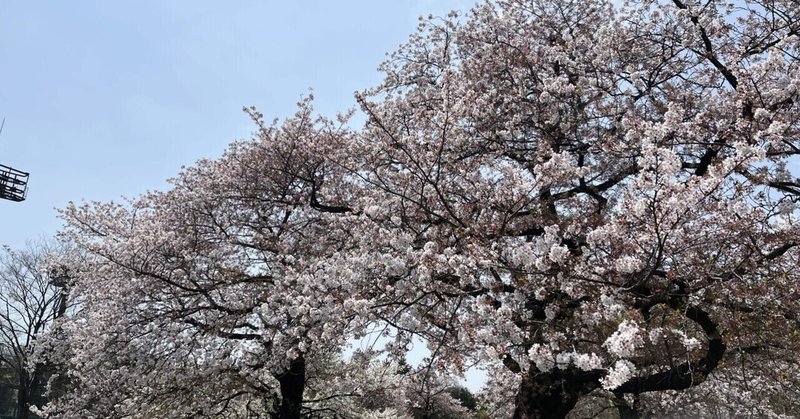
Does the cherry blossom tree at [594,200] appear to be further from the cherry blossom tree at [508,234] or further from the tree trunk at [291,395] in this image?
the tree trunk at [291,395]

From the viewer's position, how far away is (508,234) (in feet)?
25.0

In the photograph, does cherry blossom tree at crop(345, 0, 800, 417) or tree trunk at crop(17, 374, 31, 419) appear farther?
tree trunk at crop(17, 374, 31, 419)

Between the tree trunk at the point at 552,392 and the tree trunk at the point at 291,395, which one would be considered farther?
the tree trunk at the point at 291,395

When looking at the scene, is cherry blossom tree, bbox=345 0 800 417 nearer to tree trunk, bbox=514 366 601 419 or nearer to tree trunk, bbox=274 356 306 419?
tree trunk, bbox=514 366 601 419

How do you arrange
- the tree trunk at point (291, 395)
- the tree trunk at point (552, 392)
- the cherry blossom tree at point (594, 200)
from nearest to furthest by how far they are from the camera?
the cherry blossom tree at point (594, 200) → the tree trunk at point (552, 392) → the tree trunk at point (291, 395)

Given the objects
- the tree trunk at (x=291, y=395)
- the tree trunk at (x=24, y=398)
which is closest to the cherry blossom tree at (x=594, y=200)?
the tree trunk at (x=291, y=395)

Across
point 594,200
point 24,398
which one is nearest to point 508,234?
point 594,200

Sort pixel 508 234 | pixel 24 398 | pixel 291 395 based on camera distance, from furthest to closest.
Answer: pixel 24 398
pixel 291 395
pixel 508 234

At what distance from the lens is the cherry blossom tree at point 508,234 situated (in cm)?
585

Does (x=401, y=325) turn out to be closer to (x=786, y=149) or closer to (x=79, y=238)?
(x=786, y=149)

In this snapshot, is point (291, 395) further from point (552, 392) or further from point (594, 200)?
point (594, 200)

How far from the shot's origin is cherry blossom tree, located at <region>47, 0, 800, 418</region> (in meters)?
5.85

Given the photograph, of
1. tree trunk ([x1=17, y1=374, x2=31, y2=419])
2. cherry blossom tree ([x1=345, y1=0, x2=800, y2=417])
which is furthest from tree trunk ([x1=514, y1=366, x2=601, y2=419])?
tree trunk ([x1=17, y1=374, x2=31, y2=419])

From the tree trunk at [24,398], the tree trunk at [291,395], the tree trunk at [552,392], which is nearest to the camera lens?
the tree trunk at [552,392]
